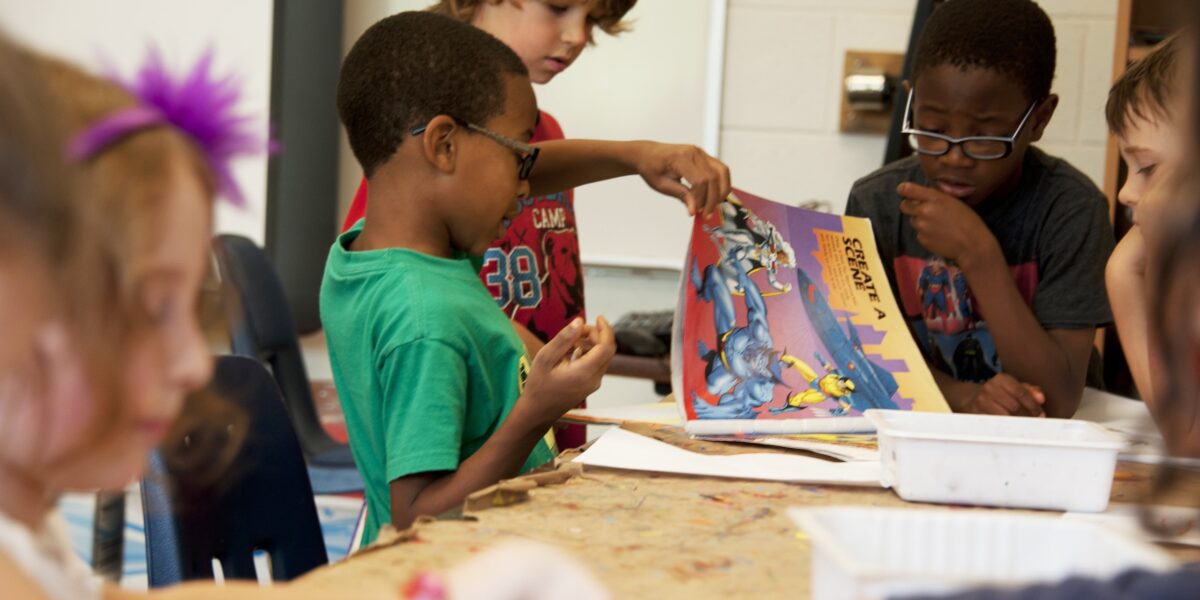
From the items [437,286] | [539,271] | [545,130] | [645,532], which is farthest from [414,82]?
[645,532]

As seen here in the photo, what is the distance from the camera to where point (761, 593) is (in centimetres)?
66

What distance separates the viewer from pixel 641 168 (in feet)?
4.66

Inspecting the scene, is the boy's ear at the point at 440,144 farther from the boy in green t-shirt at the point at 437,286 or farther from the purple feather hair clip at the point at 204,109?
the purple feather hair clip at the point at 204,109

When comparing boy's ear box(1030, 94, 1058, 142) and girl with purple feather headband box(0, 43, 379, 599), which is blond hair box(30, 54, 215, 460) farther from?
boy's ear box(1030, 94, 1058, 142)

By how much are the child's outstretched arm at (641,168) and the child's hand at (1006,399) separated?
35 cm

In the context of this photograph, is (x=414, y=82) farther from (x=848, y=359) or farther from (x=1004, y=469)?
(x=1004, y=469)

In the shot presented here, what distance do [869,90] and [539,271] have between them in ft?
4.90

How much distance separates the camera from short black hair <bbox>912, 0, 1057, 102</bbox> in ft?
4.75

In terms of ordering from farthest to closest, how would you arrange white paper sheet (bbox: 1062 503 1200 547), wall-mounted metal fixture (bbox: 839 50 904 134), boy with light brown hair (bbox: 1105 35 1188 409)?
wall-mounted metal fixture (bbox: 839 50 904 134), boy with light brown hair (bbox: 1105 35 1188 409), white paper sheet (bbox: 1062 503 1200 547)

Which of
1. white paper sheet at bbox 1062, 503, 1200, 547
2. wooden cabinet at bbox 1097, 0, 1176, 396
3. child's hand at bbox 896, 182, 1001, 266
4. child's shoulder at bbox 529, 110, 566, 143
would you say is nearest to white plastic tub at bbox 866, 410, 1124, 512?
white paper sheet at bbox 1062, 503, 1200, 547

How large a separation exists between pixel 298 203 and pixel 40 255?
8.44 ft

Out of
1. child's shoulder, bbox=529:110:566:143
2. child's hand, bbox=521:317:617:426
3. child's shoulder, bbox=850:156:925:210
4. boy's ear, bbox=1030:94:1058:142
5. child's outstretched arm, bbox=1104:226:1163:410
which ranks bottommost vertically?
child's hand, bbox=521:317:617:426

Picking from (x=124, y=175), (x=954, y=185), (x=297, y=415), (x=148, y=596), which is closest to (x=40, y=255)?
(x=124, y=175)

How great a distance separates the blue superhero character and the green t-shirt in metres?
0.18
